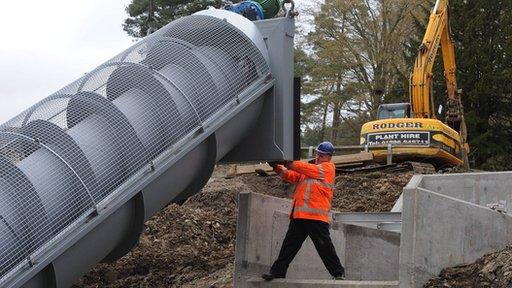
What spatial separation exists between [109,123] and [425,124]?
12701mm

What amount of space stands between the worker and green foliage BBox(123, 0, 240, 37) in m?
26.5

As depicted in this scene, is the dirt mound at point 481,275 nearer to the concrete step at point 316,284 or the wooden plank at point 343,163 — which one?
the concrete step at point 316,284

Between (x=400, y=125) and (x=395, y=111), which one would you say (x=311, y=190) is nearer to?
(x=400, y=125)

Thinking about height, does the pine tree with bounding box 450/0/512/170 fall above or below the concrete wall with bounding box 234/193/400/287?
above

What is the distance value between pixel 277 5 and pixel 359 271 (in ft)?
10.7

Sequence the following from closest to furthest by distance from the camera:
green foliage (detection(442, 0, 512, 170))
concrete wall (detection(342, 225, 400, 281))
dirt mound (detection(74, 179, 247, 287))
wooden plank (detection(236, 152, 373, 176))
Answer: concrete wall (detection(342, 225, 400, 281))
dirt mound (detection(74, 179, 247, 287))
wooden plank (detection(236, 152, 373, 176))
green foliage (detection(442, 0, 512, 170))

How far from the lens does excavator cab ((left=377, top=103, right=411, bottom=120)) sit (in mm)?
20500

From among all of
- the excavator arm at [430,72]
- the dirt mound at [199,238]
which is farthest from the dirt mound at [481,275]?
the excavator arm at [430,72]

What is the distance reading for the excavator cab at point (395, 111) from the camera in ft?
67.3

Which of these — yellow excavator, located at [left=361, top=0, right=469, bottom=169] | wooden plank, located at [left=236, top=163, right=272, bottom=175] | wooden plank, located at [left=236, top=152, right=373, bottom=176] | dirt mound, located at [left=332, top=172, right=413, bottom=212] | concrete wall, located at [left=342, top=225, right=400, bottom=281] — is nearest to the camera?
concrete wall, located at [left=342, top=225, right=400, bottom=281]

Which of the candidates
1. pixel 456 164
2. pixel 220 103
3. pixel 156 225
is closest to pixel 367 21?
pixel 456 164

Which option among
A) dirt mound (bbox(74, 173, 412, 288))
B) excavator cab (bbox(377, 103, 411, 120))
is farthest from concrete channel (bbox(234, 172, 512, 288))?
excavator cab (bbox(377, 103, 411, 120))

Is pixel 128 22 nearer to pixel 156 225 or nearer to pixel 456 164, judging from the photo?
pixel 456 164

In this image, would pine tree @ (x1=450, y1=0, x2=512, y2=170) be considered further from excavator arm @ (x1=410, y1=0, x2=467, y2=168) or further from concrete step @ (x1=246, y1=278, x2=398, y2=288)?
concrete step @ (x1=246, y1=278, x2=398, y2=288)
